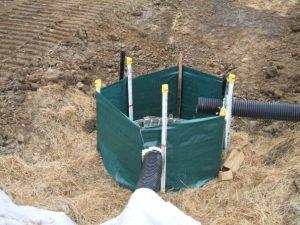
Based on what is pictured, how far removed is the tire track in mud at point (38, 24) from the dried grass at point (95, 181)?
1.60m

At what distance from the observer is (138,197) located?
13.9ft

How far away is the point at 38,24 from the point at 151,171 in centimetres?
539

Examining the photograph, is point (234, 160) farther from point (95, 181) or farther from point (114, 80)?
point (114, 80)

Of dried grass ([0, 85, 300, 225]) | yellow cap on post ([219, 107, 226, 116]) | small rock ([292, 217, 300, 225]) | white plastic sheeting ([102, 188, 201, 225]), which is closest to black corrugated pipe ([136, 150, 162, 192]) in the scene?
white plastic sheeting ([102, 188, 201, 225])

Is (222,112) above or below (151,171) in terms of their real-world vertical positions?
above

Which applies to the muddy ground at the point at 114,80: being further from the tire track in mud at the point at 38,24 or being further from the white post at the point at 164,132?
the white post at the point at 164,132

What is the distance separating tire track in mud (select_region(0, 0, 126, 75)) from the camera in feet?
27.1

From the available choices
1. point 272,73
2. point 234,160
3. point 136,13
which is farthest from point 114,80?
point 234,160

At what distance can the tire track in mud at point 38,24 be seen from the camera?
827cm

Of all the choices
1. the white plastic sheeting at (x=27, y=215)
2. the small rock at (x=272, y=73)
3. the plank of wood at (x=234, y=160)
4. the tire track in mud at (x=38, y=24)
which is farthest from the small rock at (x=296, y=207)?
the tire track in mud at (x=38, y=24)

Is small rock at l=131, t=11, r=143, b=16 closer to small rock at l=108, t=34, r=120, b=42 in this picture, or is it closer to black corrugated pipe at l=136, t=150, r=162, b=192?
small rock at l=108, t=34, r=120, b=42

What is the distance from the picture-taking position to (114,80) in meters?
8.03

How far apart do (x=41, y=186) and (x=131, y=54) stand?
3.72m

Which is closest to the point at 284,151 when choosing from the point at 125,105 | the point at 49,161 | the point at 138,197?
the point at 125,105
